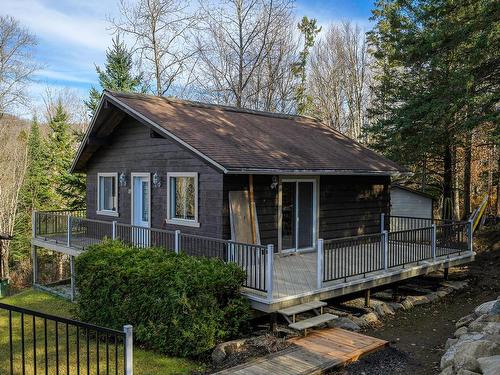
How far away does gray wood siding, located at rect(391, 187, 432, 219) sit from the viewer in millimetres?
17609

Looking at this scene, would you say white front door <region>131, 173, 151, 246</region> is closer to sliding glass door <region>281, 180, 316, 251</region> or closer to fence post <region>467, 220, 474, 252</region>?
sliding glass door <region>281, 180, 316, 251</region>

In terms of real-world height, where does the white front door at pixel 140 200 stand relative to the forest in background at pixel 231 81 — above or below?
below

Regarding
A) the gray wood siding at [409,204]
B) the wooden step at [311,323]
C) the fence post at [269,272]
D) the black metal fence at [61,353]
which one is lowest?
the black metal fence at [61,353]

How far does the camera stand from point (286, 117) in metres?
16.0

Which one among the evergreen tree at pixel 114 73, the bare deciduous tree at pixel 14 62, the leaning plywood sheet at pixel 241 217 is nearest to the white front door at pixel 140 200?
the leaning plywood sheet at pixel 241 217

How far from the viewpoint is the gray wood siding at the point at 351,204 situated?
1258cm

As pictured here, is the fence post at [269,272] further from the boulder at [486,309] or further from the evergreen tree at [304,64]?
the evergreen tree at [304,64]

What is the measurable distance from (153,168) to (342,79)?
74.5 feet

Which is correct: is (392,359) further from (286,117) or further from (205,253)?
(286,117)

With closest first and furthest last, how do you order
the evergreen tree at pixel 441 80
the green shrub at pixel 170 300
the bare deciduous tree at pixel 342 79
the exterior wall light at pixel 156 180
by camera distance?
1. the green shrub at pixel 170 300
2. the exterior wall light at pixel 156 180
3. the evergreen tree at pixel 441 80
4. the bare deciduous tree at pixel 342 79

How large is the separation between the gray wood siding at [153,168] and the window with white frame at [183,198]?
154mm

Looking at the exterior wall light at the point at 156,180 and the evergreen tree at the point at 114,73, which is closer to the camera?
the exterior wall light at the point at 156,180

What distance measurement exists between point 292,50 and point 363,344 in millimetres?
25054

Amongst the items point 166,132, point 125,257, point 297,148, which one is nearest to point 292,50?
point 297,148
